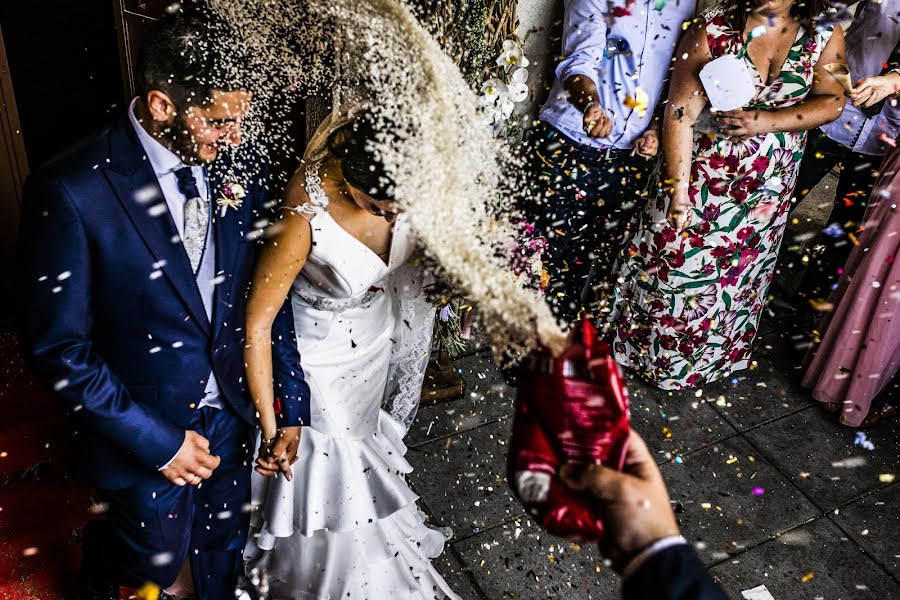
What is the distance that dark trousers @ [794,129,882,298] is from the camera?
12.3 feet

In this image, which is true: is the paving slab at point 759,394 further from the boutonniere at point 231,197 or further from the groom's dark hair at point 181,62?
the groom's dark hair at point 181,62

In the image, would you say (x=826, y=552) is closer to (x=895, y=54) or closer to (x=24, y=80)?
(x=895, y=54)

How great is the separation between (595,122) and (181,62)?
6.16 ft

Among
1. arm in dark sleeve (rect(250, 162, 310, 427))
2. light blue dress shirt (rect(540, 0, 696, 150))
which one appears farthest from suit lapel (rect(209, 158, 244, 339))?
light blue dress shirt (rect(540, 0, 696, 150))

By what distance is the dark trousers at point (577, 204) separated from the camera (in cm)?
348

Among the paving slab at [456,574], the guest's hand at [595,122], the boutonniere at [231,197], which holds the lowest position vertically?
the paving slab at [456,574]

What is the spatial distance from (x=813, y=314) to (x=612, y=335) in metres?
1.22

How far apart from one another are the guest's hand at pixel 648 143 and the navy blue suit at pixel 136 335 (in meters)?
1.83

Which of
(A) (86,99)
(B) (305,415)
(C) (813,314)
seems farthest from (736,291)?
(A) (86,99)

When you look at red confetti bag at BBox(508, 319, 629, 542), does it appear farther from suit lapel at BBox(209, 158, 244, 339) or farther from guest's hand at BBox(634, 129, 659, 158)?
guest's hand at BBox(634, 129, 659, 158)

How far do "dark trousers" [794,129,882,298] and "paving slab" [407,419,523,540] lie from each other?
6.48 ft

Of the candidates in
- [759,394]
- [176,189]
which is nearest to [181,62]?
[176,189]

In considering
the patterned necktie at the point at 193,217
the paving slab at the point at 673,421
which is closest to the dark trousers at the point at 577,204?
the paving slab at the point at 673,421

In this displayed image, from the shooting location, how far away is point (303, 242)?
7.35 feet
